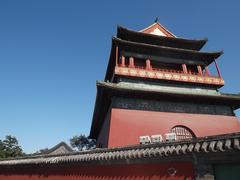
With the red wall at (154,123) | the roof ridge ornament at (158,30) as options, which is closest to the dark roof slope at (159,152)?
the red wall at (154,123)

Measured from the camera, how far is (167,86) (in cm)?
1344

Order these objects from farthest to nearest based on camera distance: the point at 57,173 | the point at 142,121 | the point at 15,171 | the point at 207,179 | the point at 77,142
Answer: the point at 77,142 < the point at 142,121 < the point at 15,171 < the point at 57,173 < the point at 207,179

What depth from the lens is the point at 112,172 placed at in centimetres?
666

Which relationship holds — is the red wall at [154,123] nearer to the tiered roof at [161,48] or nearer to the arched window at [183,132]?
the arched window at [183,132]

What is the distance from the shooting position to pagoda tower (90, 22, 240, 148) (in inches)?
449

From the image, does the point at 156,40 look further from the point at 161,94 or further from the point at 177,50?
the point at 161,94

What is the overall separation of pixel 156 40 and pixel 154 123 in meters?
6.46

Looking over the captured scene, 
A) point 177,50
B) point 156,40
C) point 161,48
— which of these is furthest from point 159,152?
point 156,40

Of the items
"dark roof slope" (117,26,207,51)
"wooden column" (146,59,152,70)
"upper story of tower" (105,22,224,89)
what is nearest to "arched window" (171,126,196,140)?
"upper story of tower" (105,22,224,89)

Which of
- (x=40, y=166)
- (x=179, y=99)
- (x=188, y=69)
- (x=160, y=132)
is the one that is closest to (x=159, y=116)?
(x=160, y=132)

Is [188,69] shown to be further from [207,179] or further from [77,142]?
Result: [77,142]

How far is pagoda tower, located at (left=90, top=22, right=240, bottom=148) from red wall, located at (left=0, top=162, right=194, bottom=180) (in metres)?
2.91

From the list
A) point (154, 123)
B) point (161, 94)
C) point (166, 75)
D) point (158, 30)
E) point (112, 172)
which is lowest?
point (112, 172)

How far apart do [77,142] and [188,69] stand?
3996cm
